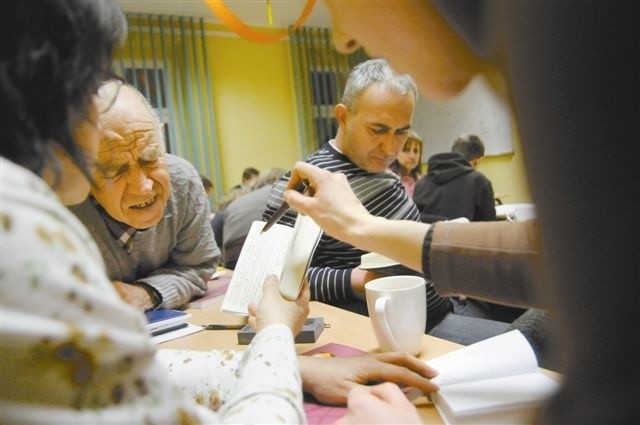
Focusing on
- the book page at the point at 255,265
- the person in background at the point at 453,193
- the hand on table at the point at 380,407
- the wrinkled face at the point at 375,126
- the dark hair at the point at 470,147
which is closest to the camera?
the hand on table at the point at 380,407

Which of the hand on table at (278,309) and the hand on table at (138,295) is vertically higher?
the hand on table at (278,309)

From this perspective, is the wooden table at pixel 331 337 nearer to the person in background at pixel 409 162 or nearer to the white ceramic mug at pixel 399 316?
the white ceramic mug at pixel 399 316

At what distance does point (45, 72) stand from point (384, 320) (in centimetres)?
57

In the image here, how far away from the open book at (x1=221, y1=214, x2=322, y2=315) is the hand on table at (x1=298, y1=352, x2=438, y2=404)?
27 cm

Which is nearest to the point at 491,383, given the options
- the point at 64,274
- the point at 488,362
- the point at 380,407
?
the point at 488,362

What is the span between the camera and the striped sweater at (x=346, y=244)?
132 centimetres

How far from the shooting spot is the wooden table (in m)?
0.86

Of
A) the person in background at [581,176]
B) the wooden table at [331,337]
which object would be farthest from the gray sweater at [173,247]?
the person in background at [581,176]

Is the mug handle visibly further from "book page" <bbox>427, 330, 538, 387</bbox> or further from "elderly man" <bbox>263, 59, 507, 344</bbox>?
"elderly man" <bbox>263, 59, 507, 344</bbox>

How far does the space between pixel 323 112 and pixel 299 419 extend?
5.67 meters

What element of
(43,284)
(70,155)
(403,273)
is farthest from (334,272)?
(43,284)

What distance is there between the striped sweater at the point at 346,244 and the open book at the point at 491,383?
0.57 metres

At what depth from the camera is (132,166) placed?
1.23 m

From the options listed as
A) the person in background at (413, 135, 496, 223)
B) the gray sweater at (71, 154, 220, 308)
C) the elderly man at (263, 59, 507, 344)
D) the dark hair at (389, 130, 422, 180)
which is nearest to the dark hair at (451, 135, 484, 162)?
the dark hair at (389, 130, 422, 180)
